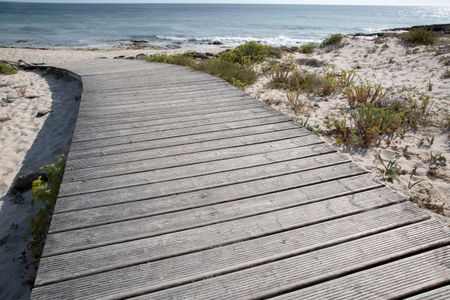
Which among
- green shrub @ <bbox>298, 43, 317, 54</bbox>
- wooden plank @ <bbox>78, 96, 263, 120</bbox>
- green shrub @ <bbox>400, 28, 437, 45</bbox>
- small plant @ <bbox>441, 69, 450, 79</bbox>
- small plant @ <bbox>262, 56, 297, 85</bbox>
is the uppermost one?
green shrub @ <bbox>400, 28, 437, 45</bbox>

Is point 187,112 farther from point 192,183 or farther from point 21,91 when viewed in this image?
point 21,91

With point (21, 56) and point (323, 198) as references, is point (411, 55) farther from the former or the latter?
point (21, 56)

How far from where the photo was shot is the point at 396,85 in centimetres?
760

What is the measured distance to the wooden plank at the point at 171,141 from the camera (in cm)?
330

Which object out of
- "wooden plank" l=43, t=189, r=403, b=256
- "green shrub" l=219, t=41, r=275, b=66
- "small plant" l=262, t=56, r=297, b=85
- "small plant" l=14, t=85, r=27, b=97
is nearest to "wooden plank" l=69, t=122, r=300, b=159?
"wooden plank" l=43, t=189, r=403, b=256

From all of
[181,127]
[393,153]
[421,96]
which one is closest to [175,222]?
[181,127]

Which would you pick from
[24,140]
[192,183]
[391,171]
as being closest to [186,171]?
[192,183]

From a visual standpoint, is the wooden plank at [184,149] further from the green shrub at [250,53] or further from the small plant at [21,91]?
the green shrub at [250,53]

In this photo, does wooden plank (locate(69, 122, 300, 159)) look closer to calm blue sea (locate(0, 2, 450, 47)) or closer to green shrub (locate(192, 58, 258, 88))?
green shrub (locate(192, 58, 258, 88))

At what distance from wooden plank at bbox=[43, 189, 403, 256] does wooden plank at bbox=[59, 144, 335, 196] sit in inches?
21.5

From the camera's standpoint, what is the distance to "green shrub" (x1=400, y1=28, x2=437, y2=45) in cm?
1232

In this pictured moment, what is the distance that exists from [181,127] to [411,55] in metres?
9.95

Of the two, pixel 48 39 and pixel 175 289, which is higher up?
pixel 175 289

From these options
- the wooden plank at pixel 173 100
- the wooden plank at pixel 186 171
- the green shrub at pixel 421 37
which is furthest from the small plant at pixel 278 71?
the green shrub at pixel 421 37
